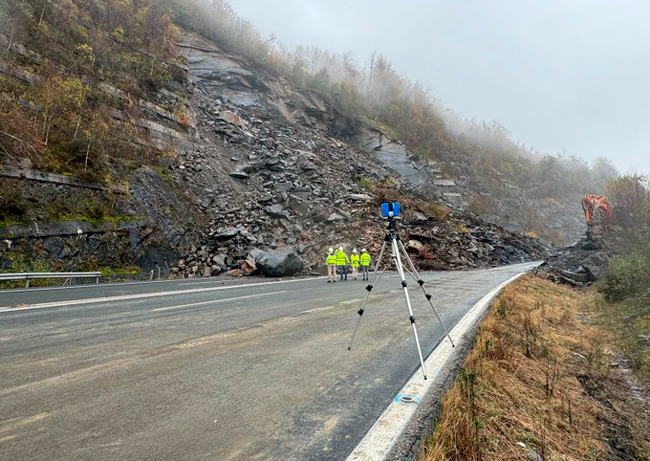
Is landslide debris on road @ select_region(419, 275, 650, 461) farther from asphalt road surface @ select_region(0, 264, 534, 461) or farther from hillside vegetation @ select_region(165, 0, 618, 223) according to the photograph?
hillside vegetation @ select_region(165, 0, 618, 223)

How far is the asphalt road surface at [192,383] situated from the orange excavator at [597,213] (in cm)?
2157

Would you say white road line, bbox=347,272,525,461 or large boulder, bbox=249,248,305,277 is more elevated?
large boulder, bbox=249,248,305,277

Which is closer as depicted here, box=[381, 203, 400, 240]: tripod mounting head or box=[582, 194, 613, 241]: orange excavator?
box=[381, 203, 400, 240]: tripod mounting head

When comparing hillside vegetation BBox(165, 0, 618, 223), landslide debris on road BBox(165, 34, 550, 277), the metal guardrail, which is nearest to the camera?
the metal guardrail

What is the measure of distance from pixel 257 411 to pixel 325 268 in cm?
1960

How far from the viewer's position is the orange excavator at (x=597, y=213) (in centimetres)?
2145

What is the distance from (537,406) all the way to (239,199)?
2520cm

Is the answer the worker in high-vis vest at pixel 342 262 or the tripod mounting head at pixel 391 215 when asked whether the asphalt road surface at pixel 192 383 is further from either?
the worker in high-vis vest at pixel 342 262

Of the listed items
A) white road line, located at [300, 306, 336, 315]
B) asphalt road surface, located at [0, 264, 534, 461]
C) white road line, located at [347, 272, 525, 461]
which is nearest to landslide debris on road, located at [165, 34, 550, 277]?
white road line, located at [300, 306, 336, 315]

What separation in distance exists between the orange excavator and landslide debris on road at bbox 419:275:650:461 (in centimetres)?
1934

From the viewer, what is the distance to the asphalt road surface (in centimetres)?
232

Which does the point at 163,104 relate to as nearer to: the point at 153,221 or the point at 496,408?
the point at 153,221

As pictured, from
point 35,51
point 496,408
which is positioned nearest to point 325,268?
point 496,408


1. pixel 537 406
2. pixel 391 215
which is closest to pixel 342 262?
pixel 391 215
